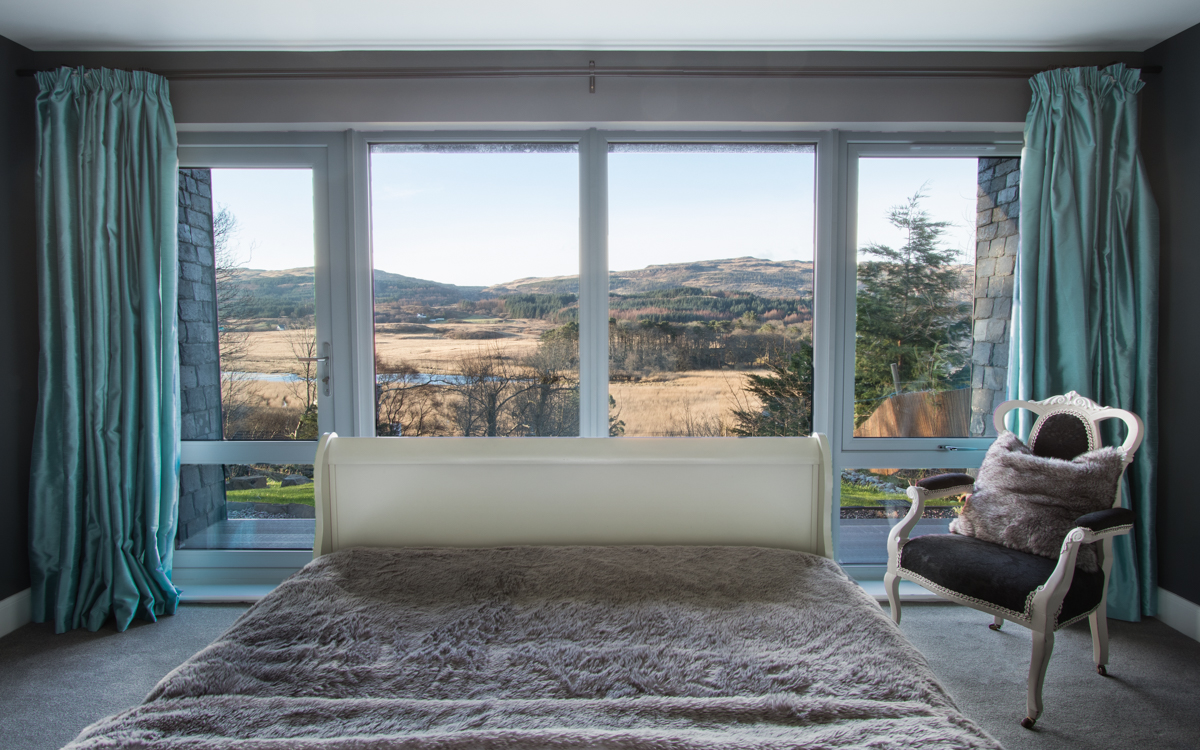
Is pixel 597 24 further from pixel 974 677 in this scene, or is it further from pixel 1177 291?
pixel 974 677

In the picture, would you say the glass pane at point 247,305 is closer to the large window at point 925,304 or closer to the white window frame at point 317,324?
the white window frame at point 317,324

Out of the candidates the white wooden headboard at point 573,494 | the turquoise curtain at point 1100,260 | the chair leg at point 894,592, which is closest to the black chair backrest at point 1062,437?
the turquoise curtain at point 1100,260

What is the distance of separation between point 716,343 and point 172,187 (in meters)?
2.55

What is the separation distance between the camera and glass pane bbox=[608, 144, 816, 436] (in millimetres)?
2807

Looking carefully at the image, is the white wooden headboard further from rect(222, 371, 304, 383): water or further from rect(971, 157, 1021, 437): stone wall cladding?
rect(971, 157, 1021, 437): stone wall cladding

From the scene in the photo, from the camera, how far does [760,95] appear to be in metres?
2.60

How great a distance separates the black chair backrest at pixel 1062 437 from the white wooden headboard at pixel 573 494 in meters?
1.06

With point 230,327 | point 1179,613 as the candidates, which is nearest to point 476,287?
point 230,327

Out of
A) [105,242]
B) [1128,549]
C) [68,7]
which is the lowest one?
[1128,549]

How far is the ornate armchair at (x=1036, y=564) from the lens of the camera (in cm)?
185

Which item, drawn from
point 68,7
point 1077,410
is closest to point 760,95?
point 1077,410

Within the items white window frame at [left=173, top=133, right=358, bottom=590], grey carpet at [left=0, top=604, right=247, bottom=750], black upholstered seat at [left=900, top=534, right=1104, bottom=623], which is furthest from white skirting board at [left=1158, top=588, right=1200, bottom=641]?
grey carpet at [left=0, top=604, right=247, bottom=750]

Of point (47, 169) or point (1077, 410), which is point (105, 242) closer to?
point (47, 169)

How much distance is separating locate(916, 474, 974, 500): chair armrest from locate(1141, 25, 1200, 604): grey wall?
0.96 metres
